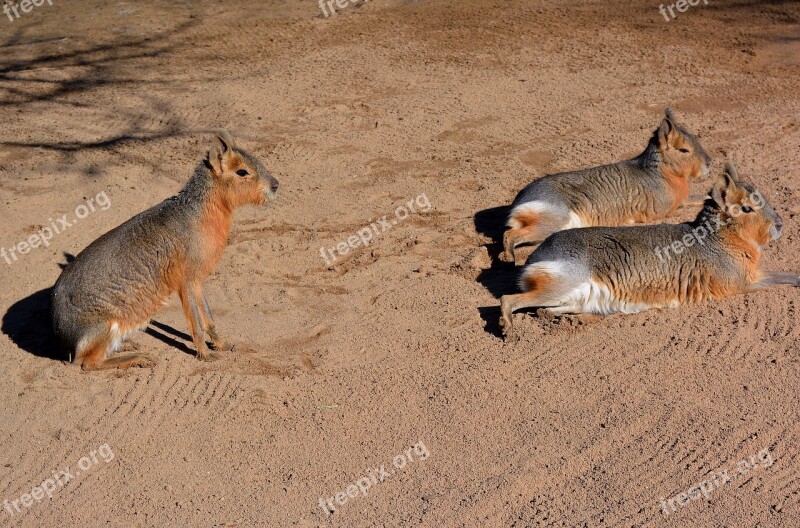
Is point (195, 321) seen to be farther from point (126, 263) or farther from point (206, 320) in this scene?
point (126, 263)

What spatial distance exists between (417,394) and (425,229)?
2612 mm

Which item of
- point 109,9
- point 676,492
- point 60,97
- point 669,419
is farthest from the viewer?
point 109,9

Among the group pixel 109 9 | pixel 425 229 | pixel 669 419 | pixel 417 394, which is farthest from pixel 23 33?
pixel 669 419

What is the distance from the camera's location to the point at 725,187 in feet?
24.2

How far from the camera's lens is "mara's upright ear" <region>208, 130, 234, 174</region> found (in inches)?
286

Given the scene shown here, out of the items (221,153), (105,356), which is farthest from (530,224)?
(105,356)

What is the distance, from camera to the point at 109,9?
15234 mm

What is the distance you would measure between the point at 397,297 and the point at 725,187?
294 centimetres

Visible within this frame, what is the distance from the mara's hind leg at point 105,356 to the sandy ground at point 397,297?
0.09 m

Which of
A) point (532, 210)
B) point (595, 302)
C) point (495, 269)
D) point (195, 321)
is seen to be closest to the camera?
point (195, 321)

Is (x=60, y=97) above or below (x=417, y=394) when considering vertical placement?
above

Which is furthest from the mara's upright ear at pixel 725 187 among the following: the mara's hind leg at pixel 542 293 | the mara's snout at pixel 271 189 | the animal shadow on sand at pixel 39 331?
the animal shadow on sand at pixel 39 331

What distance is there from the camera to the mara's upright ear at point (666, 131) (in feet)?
28.5

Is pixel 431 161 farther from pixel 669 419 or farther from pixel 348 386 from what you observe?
pixel 669 419
